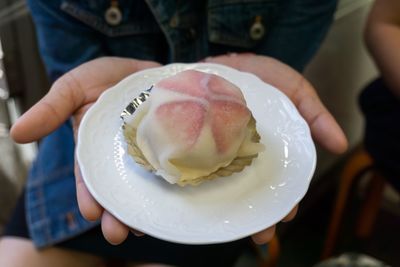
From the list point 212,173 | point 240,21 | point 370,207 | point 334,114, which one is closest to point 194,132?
point 212,173

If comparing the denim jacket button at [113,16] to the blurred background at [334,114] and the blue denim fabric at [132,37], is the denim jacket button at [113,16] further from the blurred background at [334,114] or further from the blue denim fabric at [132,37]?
the blurred background at [334,114]

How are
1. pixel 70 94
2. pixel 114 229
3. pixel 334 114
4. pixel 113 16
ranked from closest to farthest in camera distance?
1. pixel 114 229
2. pixel 70 94
3. pixel 113 16
4. pixel 334 114

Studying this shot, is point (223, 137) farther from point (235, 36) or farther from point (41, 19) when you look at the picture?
point (41, 19)

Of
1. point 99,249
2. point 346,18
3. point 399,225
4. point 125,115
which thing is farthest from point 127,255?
point 399,225

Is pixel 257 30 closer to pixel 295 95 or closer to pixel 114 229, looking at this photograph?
pixel 295 95

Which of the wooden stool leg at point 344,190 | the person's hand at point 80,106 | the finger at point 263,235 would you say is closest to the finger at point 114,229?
the person's hand at point 80,106

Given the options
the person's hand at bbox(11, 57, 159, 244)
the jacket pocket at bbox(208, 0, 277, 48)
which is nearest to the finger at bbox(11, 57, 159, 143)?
the person's hand at bbox(11, 57, 159, 244)
